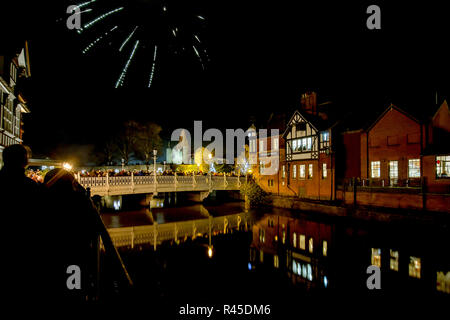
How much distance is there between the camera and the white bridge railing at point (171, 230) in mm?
17548

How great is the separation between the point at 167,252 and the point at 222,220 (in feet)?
32.9

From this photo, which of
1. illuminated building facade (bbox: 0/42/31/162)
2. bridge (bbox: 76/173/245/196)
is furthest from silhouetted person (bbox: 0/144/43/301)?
illuminated building facade (bbox: 0/42/31/162)

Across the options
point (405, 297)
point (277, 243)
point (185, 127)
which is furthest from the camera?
point (185, 127)

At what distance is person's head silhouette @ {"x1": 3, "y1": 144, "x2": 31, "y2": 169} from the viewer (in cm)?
297

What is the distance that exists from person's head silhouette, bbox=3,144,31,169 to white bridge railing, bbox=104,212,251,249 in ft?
47.3

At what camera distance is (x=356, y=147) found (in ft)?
88.4

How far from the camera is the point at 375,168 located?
998 inches

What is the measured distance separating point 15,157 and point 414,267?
51.7 ft

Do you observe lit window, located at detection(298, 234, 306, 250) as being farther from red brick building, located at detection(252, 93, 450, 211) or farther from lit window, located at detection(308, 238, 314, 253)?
red brick building, located at detection(252, 93, 450, 211)

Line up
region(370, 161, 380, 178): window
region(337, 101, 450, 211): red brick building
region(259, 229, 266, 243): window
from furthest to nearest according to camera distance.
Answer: region(370, 161, 380, 178): window < region(337, 101, 450, 211): red brick building < region(259, 229, 266, 243): window

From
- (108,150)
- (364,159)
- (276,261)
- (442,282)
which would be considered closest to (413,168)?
(364,159)

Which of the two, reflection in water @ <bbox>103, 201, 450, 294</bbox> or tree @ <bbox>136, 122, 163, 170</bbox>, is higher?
tree @ <bbox>136, 122, 163, 170</bbox>
